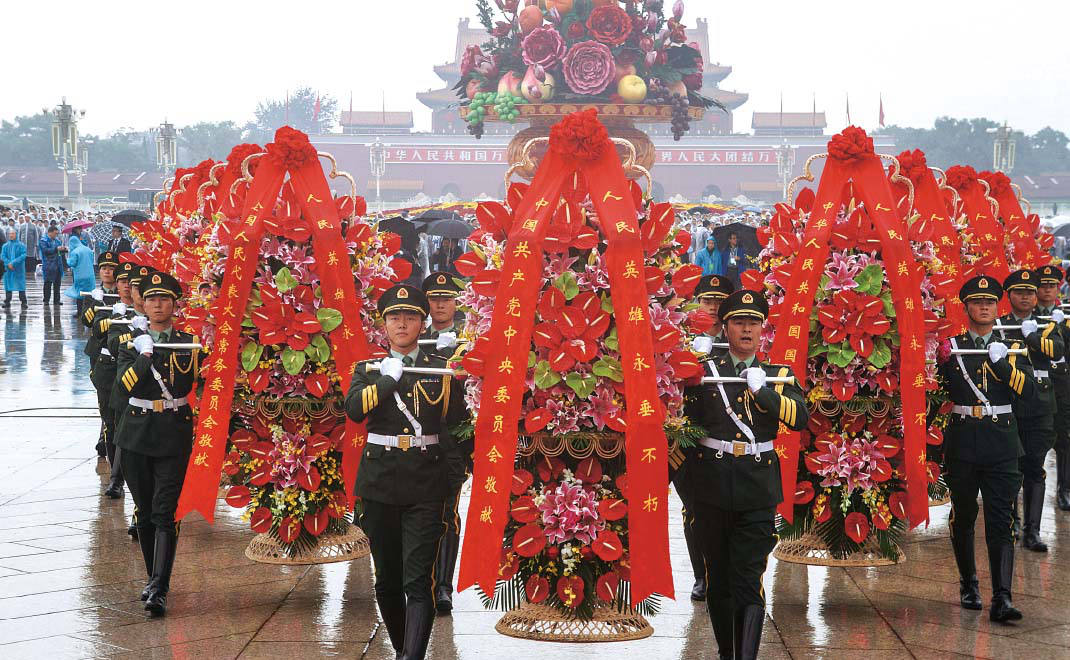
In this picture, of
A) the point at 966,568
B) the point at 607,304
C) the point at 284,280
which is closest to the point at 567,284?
the point at 607,304

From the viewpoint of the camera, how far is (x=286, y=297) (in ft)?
20.7

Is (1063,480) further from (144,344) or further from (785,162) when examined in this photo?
(785,162)

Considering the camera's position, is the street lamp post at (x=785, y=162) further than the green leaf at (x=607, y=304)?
Yes

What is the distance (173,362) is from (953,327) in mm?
3904

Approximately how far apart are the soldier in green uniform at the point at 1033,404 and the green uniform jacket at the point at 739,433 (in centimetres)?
239

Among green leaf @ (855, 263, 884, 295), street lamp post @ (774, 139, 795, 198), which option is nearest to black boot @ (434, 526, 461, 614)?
green leaf @ (855, 263, 884, 295)

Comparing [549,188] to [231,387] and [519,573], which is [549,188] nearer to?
[519,573]

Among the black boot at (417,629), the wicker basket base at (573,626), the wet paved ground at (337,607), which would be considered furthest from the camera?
the wet paved ground at (337,607)

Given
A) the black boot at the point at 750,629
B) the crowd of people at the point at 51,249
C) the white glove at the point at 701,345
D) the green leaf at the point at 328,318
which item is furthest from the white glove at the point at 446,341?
the crowd of people at the point at 51,249

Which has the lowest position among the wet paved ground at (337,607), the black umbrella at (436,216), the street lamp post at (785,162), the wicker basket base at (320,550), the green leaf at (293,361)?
the wet paved ground at (337,607)

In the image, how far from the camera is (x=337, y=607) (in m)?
5.86

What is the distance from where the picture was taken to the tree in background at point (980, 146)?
227 feet

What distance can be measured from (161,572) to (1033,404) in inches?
185

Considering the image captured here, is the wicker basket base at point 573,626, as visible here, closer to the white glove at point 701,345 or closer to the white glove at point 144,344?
the white glove at point 701,345
